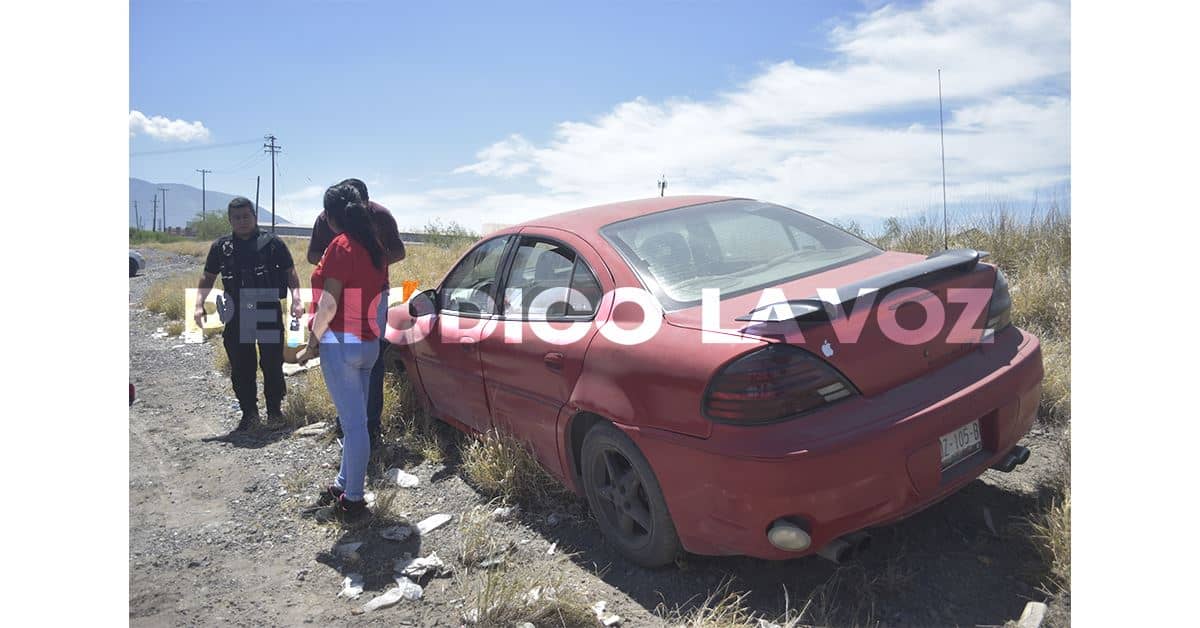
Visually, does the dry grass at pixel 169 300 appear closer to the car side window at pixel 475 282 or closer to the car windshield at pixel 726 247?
the car side window at pixel 475 282

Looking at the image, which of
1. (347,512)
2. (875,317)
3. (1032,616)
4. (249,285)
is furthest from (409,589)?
(249,285)

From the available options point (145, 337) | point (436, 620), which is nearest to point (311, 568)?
point (436, 620)

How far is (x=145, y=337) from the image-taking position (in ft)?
41.9

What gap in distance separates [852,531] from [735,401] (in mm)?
611

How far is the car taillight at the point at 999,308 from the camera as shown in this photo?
319cm

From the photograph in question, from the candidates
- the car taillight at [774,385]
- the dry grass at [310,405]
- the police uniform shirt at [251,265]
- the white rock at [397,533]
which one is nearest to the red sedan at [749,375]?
the car taillight at [774,385]

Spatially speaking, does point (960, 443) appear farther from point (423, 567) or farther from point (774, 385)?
point (423, 567)

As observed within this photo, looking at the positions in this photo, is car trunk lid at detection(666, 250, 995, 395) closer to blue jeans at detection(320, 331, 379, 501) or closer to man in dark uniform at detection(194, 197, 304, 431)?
blue jeans at detection(320, 331, 379, 501)

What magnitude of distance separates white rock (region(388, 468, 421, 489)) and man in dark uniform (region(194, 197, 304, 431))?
1830mm

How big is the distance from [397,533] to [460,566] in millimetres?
619

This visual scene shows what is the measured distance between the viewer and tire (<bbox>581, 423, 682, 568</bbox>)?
303cm

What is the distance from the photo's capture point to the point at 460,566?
3.53 metres

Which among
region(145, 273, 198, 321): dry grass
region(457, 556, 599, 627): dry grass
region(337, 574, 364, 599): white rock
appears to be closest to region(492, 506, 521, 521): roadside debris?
region(337, 574, 364, 599): white rock

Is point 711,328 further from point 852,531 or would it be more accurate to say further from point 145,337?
point 145,337
